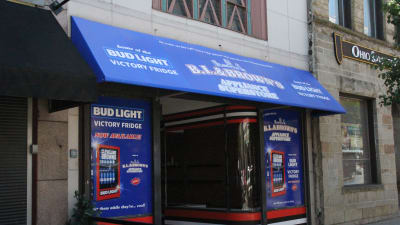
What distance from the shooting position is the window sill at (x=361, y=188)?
1218 centimetres

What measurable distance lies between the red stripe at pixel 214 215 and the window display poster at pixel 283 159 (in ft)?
1.99

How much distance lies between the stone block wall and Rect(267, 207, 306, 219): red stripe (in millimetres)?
4888

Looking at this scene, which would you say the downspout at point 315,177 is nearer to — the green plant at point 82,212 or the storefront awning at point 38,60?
the green plant at point 82,212

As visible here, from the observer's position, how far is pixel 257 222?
989cm

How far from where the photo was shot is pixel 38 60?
19.4ft

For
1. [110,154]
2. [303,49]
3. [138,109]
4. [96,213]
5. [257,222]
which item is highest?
[303,49]

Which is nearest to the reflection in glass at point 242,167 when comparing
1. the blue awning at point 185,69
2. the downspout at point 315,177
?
the blue awning at point 185,69

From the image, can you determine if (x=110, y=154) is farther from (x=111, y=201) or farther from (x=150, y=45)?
(x=150, y=45)

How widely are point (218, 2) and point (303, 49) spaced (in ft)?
9.67

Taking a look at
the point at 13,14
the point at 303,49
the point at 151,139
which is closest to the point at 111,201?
the point at 151,139

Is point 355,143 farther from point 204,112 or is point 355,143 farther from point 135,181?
point 135,181

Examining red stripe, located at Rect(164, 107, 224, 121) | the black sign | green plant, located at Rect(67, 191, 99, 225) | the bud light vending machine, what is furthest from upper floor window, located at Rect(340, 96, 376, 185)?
green plant, located at Rect(67, 191, 99, 225)

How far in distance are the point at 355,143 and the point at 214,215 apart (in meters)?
5.32

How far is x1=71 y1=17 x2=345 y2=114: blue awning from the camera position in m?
7.04
